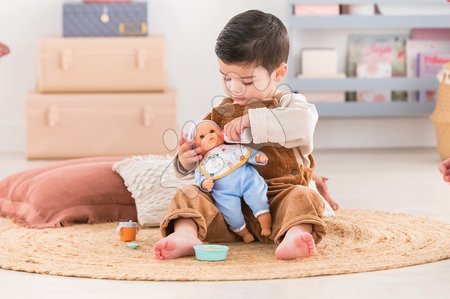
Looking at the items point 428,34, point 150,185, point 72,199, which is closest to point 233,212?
point 150,185

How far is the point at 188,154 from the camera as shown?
6.80ft

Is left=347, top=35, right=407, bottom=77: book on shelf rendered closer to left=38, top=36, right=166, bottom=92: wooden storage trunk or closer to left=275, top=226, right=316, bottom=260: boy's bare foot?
left=38, top=36, right=166, bottom=92: wooden storage trunk

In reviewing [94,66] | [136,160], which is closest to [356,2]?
[94,66]

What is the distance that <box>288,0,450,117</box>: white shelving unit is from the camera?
4176 millimetres

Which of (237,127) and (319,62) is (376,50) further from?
(237,127)

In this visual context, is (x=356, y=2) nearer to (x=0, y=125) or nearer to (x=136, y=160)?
(x=0, y=125)

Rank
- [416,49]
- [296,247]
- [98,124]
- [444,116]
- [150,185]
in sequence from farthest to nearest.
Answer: [416,49] → [98,124] → [444,116] → [150,185] → [296,247]

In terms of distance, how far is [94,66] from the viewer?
398cm

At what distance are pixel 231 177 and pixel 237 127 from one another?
4.1 inches

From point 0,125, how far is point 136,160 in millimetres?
1876

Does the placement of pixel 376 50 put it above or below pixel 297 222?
above

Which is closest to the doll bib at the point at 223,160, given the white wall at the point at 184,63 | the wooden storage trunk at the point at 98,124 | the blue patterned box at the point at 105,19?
the wooden storage trunk at the point at 98,124

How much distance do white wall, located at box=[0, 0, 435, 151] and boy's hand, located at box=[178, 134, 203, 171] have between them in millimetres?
2273

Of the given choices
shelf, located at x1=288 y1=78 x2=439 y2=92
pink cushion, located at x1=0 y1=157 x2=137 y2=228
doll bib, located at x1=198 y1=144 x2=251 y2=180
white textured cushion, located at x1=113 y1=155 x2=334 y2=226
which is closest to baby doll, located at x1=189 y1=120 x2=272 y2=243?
doll bib, located at x1=198 y1=144 x2=251 y2=180
